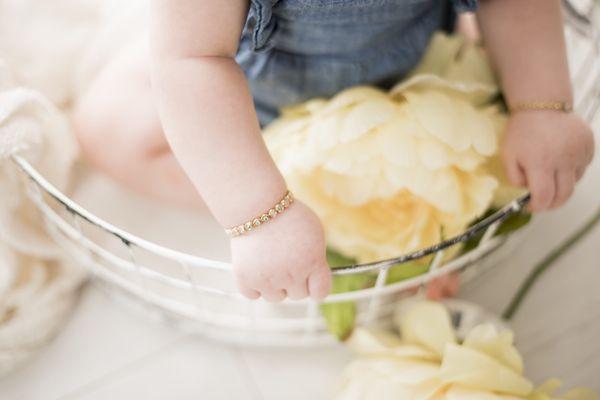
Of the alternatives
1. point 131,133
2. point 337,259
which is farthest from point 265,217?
point 131,133

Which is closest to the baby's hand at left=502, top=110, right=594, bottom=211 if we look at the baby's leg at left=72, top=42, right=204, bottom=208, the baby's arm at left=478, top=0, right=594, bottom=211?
the baby's arm at left=478, top=0, right=594, bottom=211

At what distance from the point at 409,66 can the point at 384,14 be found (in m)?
0.10

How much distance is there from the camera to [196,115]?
1.41ft

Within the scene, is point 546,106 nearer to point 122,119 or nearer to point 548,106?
point 548,106

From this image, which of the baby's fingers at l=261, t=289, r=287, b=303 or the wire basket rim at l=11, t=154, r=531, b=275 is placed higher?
the wire basket rim at l=11, t=154, r=531, b=275

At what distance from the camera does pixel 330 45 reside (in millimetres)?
541

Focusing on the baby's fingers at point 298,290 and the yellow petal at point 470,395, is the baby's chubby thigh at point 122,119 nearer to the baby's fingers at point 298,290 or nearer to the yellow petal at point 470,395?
the baby's fingers at point 298,290

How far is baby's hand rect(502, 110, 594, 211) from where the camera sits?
0.51 metres

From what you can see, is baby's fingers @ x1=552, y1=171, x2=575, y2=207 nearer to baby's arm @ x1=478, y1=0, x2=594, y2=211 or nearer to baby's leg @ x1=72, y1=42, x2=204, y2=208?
baby's arm @ x1=478, y1=0, x2=594, y2=211

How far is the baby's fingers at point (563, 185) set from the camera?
0.52m

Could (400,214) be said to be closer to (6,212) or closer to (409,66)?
(409,66)

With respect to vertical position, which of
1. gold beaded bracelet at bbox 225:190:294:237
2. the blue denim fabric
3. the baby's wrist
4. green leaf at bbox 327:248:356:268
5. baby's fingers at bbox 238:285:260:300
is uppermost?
the blue denim fabric

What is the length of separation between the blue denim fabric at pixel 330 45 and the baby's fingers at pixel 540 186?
158mm

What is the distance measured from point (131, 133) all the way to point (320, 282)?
0.27m
